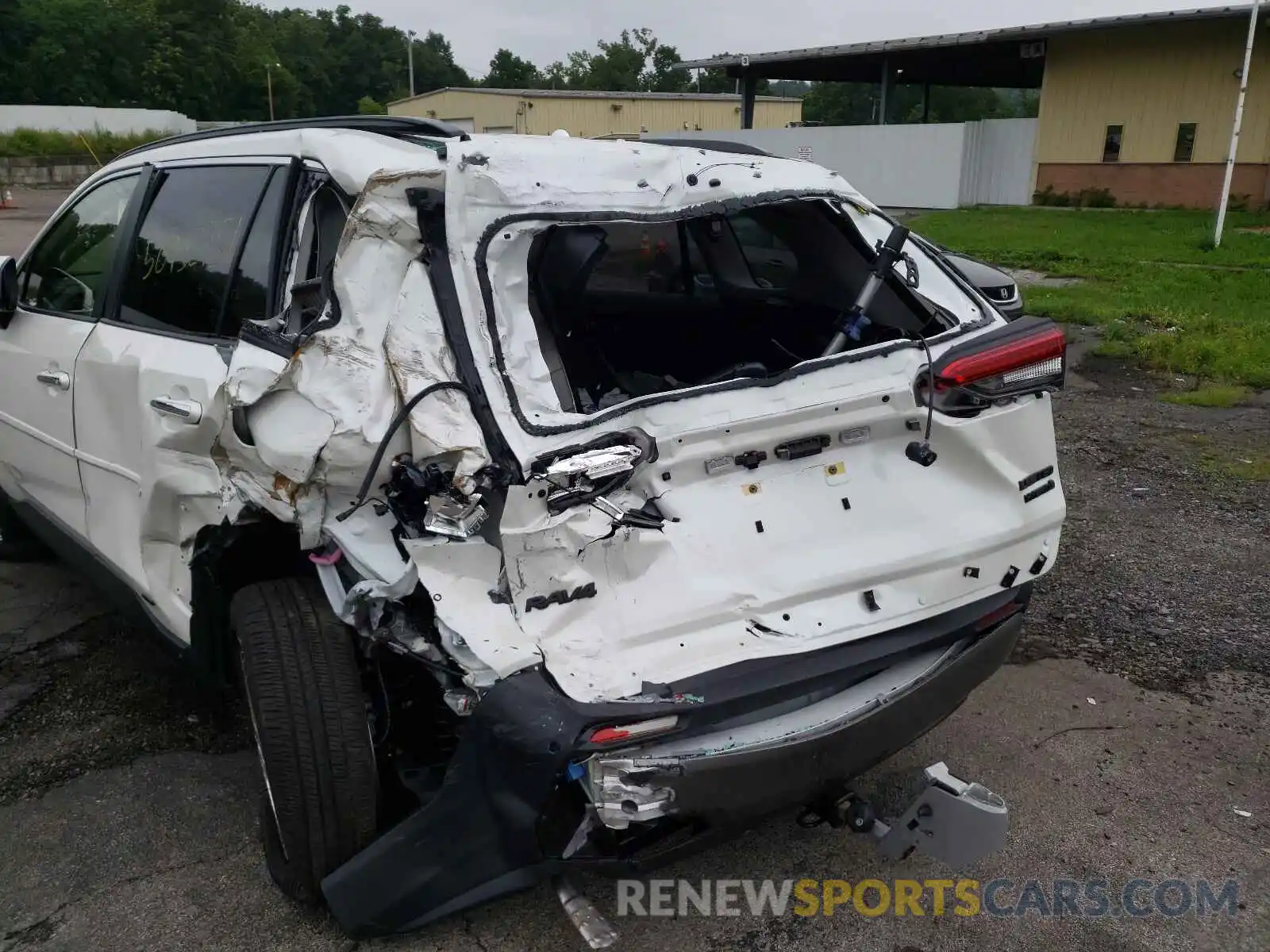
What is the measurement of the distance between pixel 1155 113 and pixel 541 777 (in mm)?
24892

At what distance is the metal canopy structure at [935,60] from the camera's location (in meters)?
22.1

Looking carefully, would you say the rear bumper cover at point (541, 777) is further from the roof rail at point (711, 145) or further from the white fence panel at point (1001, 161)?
the white fence panel at point (1001, 161)

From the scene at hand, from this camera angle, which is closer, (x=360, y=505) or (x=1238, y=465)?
(x=360, y=505)

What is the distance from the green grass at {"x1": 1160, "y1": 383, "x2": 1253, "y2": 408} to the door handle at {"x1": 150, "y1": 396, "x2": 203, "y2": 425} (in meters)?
6.50

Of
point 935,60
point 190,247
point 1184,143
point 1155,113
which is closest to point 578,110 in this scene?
point 935,60

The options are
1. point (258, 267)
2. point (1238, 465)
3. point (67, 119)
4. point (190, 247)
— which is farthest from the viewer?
point (67, 119)

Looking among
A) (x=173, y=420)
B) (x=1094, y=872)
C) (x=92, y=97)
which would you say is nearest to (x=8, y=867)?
(x=173, y=420)

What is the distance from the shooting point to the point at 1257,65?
2070 cm

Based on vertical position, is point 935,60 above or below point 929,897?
above

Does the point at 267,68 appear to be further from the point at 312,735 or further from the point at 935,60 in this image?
the point at 312,735

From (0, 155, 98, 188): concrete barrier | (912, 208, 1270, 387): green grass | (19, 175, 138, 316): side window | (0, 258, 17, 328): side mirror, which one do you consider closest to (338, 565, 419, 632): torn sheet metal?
(19, 175, 138, 316): side window

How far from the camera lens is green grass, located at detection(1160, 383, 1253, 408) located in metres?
6.98

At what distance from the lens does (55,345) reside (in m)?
3.68

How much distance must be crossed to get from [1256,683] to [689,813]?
258cm
